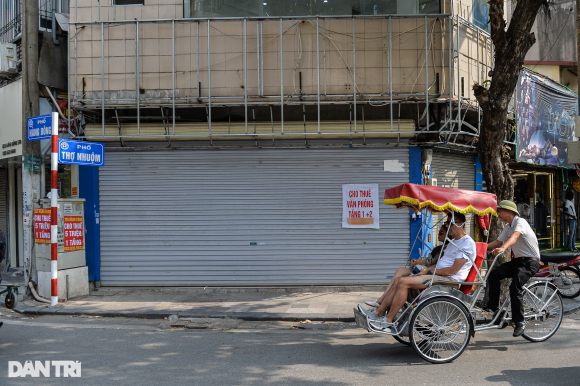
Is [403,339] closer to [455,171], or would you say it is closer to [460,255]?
[460,255]

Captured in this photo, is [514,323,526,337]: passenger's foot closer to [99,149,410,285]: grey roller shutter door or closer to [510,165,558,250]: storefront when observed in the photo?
[99,149,410,285]: grey roller shutter door

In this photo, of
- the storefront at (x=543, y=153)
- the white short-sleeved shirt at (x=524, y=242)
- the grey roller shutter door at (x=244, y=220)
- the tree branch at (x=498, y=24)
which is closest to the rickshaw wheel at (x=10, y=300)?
the grey roller shutter door at (x=244, y=220)

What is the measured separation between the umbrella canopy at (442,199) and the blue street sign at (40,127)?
6541 millimetres

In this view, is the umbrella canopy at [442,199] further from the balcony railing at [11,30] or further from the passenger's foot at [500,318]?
the balcony railing at [11,30]

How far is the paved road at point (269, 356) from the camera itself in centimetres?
523

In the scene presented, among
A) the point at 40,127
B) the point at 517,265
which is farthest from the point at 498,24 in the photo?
the point at 40,127

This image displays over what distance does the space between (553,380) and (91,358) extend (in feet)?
17.3

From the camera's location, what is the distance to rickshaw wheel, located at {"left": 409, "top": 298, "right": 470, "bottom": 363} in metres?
5.88

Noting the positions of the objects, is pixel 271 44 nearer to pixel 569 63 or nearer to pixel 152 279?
pixel 152 279

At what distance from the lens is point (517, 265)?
661 centimetres

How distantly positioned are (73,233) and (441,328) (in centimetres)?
760

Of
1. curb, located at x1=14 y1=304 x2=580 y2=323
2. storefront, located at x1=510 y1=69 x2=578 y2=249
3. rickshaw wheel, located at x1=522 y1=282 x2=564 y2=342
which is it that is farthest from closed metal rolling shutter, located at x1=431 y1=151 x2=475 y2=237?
rickshaw wheel, located at x1=522 y1=282 x2=564 y2=342

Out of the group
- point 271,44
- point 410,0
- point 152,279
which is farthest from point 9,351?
point 410,0

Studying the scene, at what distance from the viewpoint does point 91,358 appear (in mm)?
5980
